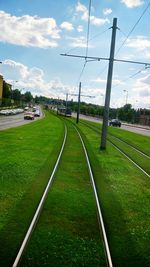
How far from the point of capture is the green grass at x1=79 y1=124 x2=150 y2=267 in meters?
7.32

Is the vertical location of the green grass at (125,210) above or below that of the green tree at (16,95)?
below

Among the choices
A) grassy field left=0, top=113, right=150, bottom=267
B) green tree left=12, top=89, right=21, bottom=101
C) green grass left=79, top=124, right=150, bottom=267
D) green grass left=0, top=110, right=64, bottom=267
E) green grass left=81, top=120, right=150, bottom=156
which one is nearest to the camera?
grassy field left=0, top=113, right=150, bottom=267

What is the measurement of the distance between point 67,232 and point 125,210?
2597 millimetres

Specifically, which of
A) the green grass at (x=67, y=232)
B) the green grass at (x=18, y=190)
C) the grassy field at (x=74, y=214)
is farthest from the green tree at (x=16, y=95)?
the green grass at (x=67, y=232)

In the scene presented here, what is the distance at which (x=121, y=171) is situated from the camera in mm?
16938

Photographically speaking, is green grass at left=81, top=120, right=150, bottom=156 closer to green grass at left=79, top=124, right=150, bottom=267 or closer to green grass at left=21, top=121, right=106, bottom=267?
green grass at left=79, top=124, right=150, bottom=267

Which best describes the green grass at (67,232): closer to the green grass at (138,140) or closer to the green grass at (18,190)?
the green grass at (18,190)

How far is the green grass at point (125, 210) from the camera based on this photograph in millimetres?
7316

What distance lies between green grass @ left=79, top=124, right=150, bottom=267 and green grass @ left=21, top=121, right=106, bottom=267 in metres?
0.33

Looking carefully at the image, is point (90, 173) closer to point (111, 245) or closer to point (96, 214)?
point (96, 214)

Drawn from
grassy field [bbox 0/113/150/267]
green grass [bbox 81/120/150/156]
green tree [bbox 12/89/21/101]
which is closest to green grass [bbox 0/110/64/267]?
grassy field [bbox 0/113/150/267]

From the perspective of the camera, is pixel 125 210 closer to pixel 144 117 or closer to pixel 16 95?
pixel 144 117

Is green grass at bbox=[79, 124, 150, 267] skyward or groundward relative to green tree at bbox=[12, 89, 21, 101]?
groundward

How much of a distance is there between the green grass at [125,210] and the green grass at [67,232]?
331 millimetres
